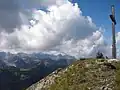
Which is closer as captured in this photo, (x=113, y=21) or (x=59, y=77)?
(x=59, y=77)

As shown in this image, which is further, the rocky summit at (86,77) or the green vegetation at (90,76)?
the rocky summit at (86,77)

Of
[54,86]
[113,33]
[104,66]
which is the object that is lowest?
[54,86]

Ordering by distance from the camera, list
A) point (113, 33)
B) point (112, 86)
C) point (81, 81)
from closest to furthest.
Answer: point (112, 86), point (81, 81), point (113, 33)

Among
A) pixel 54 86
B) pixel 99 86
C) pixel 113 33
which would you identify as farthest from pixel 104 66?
Answer: pixel 113 33

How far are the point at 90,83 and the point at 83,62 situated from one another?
15.2 ft

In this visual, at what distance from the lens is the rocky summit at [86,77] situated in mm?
26589

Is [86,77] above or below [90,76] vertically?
below

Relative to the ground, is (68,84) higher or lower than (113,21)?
lower

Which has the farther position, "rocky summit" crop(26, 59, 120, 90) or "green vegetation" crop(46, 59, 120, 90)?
"rocky summit" crop(26, 59, 120, 90)

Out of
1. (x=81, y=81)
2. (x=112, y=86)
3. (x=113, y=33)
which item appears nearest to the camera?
(x=112, y=86)

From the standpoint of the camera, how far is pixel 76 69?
1181 inches

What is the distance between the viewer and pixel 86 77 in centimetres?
2819

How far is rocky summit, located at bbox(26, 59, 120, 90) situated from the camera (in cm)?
2659

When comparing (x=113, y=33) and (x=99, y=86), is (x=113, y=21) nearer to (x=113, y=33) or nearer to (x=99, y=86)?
(x=113, y=33)
